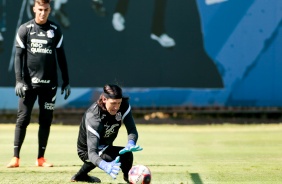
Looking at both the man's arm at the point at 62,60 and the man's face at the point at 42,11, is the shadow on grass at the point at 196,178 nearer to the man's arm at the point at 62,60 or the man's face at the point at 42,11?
the man's arm at the point at 62,60

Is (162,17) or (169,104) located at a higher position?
(162,17)

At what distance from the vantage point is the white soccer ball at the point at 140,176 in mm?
8070

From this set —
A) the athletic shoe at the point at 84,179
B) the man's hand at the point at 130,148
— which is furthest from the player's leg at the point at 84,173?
the man's hand at the point at 130,148

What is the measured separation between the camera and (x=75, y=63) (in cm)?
1864

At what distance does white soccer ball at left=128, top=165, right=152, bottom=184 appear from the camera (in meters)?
8.07

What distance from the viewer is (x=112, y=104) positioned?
26.8 ft

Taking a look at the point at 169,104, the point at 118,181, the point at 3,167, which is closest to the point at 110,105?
the point at 118,181

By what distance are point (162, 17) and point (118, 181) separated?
32.5 feet

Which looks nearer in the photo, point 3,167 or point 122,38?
point 3,167

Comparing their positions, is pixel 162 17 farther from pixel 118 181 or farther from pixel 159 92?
pixel 118 181

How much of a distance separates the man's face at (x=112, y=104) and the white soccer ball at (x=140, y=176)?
0.63 m

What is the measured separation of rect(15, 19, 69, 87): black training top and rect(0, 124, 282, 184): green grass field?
1158 millimetres

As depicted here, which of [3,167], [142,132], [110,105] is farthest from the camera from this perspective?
[142,132]

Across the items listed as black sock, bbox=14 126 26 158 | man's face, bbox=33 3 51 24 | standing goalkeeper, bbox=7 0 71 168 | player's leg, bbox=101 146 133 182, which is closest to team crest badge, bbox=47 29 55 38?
standing goalkeeper, bbox=7 0 71 168
